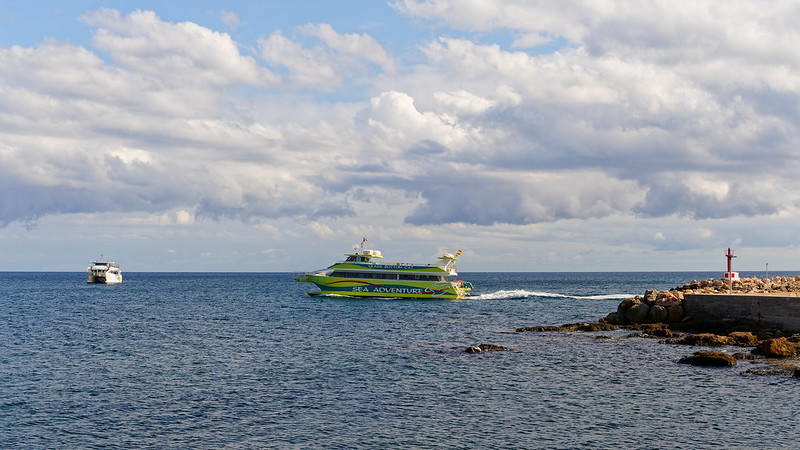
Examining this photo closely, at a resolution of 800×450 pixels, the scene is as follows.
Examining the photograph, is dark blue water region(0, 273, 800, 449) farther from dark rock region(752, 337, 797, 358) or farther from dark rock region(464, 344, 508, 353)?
dark rock region(752, 337, 797, 358)

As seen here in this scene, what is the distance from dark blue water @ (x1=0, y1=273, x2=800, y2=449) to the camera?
2059 cm

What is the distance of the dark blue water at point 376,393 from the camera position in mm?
20594

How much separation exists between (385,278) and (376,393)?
58085mm

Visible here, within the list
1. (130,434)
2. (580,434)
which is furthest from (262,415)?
(580,434)

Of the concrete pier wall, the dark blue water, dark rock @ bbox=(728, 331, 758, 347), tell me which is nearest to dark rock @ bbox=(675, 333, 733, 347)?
dark rock @ bbox=(728, 331, 758, 347)

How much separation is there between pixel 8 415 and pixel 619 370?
25563 millimetres

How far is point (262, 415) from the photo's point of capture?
23.2 metres

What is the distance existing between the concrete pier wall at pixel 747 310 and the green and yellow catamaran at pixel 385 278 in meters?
40.0

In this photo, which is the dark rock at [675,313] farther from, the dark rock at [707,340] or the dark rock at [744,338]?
the dark rock at [744,338]

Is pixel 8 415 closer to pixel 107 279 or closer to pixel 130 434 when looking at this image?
pixel 130 434

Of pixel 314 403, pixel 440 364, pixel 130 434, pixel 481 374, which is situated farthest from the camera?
pixel 440 364

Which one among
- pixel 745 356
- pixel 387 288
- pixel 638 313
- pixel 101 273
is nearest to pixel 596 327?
pixel 638 313

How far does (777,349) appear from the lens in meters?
32.3

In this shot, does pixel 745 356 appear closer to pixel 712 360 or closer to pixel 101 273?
pixel 712 360
